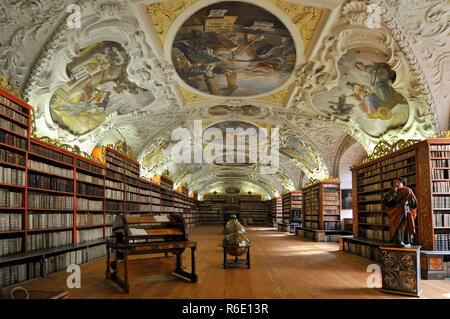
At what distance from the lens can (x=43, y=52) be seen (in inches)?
287

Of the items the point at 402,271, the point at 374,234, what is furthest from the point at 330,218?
the point at 402,271

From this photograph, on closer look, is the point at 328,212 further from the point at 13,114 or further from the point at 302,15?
the point at 13,114

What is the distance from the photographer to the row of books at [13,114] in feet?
22.0

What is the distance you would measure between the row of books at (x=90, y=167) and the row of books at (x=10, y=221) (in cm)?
313

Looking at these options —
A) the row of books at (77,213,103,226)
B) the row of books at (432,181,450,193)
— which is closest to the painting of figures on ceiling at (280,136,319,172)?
the row of books at (432,181,450,193)

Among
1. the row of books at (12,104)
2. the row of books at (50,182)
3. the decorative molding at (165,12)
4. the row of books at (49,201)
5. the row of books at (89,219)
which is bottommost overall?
the row of books at (89,219)

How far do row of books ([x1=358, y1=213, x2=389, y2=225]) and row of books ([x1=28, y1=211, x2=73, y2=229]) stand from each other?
9.40 metres

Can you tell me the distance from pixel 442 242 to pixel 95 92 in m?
10.3

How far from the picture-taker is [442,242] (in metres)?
8.13

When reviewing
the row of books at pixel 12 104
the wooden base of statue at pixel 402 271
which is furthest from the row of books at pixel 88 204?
the wooden base of statue at pixel 402 271

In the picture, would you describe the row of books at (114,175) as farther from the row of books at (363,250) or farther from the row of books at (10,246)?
the row of books at (363,250)

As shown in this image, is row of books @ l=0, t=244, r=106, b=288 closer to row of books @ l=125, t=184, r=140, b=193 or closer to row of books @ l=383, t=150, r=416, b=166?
row of books @ l=125, t=184, r=140, b=193

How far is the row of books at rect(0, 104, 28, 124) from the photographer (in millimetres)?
6702
